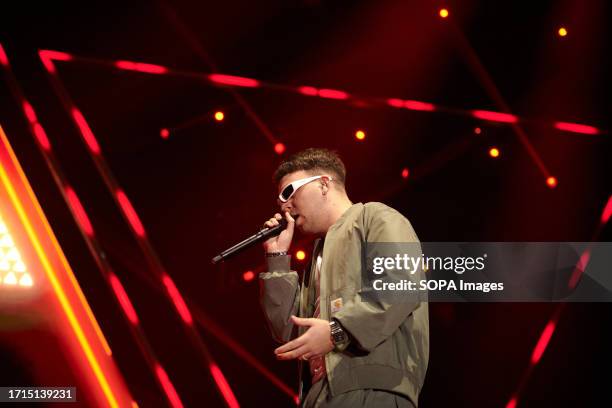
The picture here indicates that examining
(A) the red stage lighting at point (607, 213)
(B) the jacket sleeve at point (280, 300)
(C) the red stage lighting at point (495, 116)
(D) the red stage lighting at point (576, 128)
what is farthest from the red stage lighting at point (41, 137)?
(A) the red stage lighting at point (607, 213)

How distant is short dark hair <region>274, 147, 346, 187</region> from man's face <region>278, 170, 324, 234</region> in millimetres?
84

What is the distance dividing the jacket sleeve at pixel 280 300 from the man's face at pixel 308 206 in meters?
0.19

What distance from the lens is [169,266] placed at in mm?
3518

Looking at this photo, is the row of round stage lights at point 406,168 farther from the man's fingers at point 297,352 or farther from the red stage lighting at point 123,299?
the man's fingers at point 297,352

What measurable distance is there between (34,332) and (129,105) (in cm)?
133

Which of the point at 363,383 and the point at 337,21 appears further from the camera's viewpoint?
the point at 337,21

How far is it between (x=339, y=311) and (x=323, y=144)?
200 centimetres

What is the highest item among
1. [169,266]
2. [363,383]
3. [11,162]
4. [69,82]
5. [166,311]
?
[69,82]

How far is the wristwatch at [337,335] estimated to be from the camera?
1.74 meters

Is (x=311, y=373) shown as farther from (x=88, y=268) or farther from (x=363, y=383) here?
(x=88, y=268)

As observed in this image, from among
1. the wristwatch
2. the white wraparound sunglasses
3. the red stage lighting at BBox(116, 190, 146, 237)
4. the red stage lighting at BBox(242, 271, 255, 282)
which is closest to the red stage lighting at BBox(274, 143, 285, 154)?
the red stage lighting at BBox(242, 271, 255, 282)

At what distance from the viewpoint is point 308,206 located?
2.27m

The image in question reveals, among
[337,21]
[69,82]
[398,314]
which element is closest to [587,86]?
[337,21]
